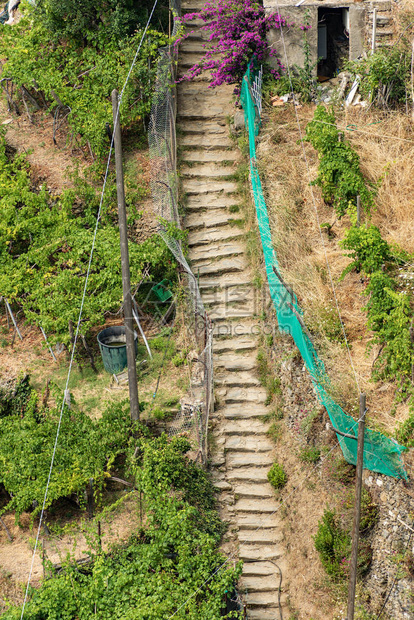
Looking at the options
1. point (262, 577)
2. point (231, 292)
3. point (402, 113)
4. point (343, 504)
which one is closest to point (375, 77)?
point (402, 113)

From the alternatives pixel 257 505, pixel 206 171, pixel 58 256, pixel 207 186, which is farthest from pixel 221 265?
pixel 257 505

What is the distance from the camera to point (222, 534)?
9594 millimetres

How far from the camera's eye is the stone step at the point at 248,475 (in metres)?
10.1

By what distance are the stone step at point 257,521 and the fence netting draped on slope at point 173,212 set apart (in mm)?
908

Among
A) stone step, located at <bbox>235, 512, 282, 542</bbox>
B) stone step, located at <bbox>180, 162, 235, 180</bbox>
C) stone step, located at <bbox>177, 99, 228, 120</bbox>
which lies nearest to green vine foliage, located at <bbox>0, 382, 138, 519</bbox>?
stone step, located at <bbox>235, 512, 282, 542</bbox>

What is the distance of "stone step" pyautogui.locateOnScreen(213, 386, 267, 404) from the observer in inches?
421

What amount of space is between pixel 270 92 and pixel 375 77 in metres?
2.04

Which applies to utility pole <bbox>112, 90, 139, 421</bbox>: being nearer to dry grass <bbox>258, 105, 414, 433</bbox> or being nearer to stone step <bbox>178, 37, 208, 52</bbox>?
dry grass <bbox>258, 105, 414, 433</bbox>

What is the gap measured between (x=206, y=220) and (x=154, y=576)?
595 cm

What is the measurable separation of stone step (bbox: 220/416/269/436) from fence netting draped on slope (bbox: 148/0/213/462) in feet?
1.18

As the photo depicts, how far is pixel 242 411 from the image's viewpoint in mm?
10625

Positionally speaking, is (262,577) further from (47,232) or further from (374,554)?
(47,232)

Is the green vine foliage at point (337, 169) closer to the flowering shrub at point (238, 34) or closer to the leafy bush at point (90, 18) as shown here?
the flowering shrub at point (238, 34)

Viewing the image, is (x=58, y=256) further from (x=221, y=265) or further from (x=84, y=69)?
(x=84, y=69)
